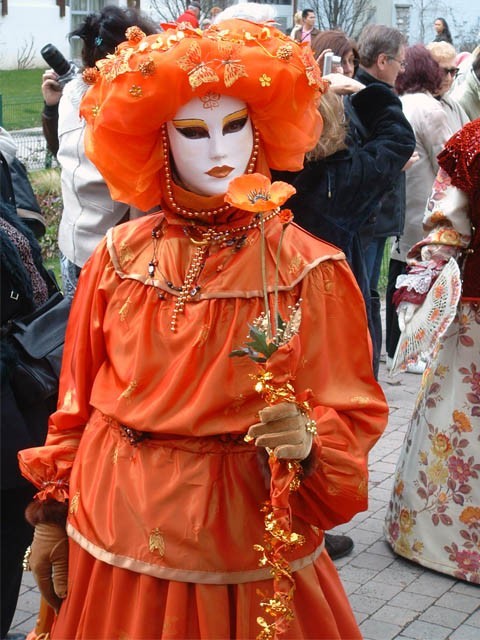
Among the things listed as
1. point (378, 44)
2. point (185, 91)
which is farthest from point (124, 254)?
point (378, 44)

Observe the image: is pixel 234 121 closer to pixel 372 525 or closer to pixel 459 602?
pixel 459 602

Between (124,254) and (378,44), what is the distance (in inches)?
142

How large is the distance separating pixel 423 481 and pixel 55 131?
233 centimetres

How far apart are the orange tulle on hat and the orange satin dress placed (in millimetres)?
216

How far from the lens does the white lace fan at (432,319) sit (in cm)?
373

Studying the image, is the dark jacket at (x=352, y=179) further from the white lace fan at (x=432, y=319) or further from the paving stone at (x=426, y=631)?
the paving stone at (x=426, y=631)

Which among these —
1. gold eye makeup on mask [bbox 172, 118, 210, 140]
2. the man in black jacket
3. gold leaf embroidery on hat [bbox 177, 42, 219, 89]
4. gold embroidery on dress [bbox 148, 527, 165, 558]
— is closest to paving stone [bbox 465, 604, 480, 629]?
gold embroidery on dress [bbox 148, 527, 165, 558]

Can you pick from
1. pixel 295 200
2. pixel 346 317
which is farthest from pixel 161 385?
pixel 295 200

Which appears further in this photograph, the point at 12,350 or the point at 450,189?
the point at 450,189

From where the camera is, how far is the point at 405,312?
3879 mm

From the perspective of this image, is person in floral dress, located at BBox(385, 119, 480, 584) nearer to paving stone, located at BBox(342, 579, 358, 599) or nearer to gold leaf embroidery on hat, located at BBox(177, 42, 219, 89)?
paving stone, located at BBox(342, 579, 358, 599)

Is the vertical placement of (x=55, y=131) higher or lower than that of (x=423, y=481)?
higher

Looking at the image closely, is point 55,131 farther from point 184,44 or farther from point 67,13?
point 67,13

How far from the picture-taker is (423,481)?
4.15m
